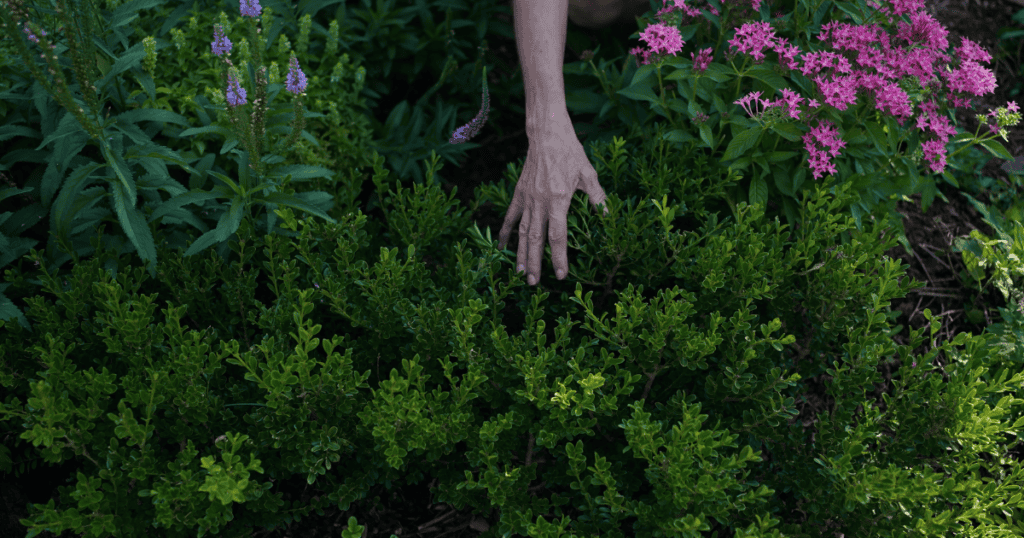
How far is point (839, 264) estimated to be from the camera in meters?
2.31

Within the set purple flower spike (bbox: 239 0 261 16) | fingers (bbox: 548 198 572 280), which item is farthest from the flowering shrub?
purple flower spike (bbox: 239 0 261 16)

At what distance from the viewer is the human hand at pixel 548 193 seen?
8.29 feet

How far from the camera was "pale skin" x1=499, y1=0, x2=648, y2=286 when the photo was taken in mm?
2551

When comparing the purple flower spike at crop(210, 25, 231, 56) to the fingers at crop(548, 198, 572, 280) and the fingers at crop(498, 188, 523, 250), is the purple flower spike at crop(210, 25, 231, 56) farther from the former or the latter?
the fingers at crop(548, 198, 572, 280)

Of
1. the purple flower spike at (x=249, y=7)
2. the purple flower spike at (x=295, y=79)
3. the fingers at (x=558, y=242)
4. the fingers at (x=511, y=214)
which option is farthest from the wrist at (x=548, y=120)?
the purple flower spike at (x=249, y=7)

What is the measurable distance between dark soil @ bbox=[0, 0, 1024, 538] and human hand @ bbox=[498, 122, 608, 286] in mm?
389

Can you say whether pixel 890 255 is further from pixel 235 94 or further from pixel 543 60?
pixel 235 94

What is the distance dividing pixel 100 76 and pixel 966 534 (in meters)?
3.08

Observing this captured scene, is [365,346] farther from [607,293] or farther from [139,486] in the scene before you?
[607,293]

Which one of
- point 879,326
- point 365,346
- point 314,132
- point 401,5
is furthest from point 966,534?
point 401,5

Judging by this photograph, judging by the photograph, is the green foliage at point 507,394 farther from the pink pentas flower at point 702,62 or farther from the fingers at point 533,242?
the pink pentas flower at point 702,62

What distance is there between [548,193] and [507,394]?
30.2 inches

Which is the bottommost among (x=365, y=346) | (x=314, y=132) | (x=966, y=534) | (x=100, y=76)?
(x=966, y=534)

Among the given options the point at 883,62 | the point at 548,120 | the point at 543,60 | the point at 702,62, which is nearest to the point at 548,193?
the point at 548,120
